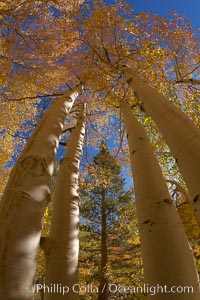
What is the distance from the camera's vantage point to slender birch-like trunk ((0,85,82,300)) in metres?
1.27

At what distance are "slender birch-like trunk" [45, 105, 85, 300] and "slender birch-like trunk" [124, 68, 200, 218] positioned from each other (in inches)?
50.7

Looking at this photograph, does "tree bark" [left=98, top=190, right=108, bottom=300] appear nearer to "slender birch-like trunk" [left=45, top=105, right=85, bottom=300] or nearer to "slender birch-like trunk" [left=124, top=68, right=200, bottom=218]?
"slender birch-like trunk" [left=45, top=105, right=85, bottom=300]

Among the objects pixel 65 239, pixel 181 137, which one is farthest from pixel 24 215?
pixel 181 137

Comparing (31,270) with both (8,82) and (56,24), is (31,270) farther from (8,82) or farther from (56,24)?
(56,24)

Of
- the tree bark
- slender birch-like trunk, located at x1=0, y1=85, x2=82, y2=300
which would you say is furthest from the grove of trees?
the tree bark

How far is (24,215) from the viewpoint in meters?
1.56

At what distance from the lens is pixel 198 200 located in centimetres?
156

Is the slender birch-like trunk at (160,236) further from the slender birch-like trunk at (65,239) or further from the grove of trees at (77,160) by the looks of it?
the slender birch-like trunk at (65,239)

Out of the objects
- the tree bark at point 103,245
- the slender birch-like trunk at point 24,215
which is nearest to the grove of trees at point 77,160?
the slender birch-like trunk at point 24,215

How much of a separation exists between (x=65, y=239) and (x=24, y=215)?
2.86 feet

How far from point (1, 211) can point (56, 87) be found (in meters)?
6.47

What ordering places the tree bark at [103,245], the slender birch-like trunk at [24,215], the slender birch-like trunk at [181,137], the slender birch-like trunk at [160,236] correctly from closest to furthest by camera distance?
1. the slender birch-like trunk at [24,215]
2. the slender birch-like trunk at [160,236]
3. the slender birch-like trunk at [181,137]
4. the tree bark at [103,245]

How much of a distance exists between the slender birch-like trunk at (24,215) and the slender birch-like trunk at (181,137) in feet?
3.65

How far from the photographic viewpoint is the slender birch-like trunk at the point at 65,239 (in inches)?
80.6
